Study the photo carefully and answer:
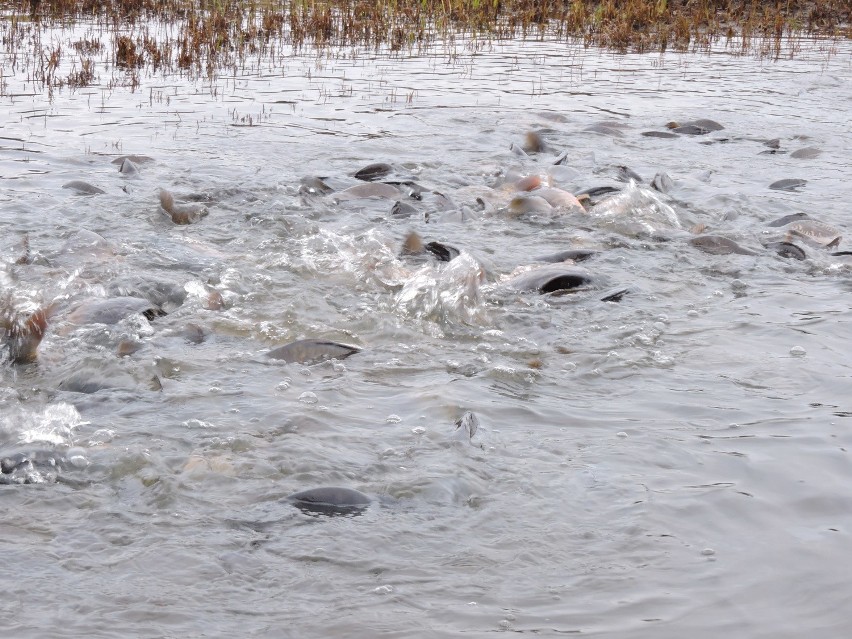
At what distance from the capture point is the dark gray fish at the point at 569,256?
7516mm

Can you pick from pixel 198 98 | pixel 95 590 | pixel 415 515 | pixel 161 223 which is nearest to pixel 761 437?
pixel 415 515

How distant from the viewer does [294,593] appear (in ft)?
11.3

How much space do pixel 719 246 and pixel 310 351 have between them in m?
3.84

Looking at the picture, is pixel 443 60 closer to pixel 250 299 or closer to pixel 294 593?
pixel 250 299

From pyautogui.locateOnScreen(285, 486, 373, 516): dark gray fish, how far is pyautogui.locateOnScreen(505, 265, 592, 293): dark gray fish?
3.11 meters

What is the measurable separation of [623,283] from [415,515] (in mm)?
3517

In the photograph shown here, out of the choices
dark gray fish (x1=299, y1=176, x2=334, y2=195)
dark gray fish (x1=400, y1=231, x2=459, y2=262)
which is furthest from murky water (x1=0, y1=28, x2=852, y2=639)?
dark gray fish (x1=299, y1=176, x2=334, y2=195)

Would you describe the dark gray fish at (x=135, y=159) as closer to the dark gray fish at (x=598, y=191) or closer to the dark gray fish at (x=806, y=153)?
the dark gray fish at (x=598, y=191)

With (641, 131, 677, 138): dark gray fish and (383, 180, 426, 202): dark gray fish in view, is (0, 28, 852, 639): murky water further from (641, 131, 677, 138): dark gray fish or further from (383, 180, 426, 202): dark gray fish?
(641, 131, 677, 138): dark gray fish

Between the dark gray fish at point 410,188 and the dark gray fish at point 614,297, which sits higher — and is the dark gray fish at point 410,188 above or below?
above

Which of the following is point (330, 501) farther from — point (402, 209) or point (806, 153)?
point (806, 153)

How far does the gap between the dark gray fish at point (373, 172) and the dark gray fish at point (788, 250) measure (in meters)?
4.11

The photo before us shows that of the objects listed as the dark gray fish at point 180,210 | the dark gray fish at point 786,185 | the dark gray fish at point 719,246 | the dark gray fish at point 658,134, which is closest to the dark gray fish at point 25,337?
the dark gray fish at point 180,210

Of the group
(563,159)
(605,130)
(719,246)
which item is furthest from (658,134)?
(719,246)
